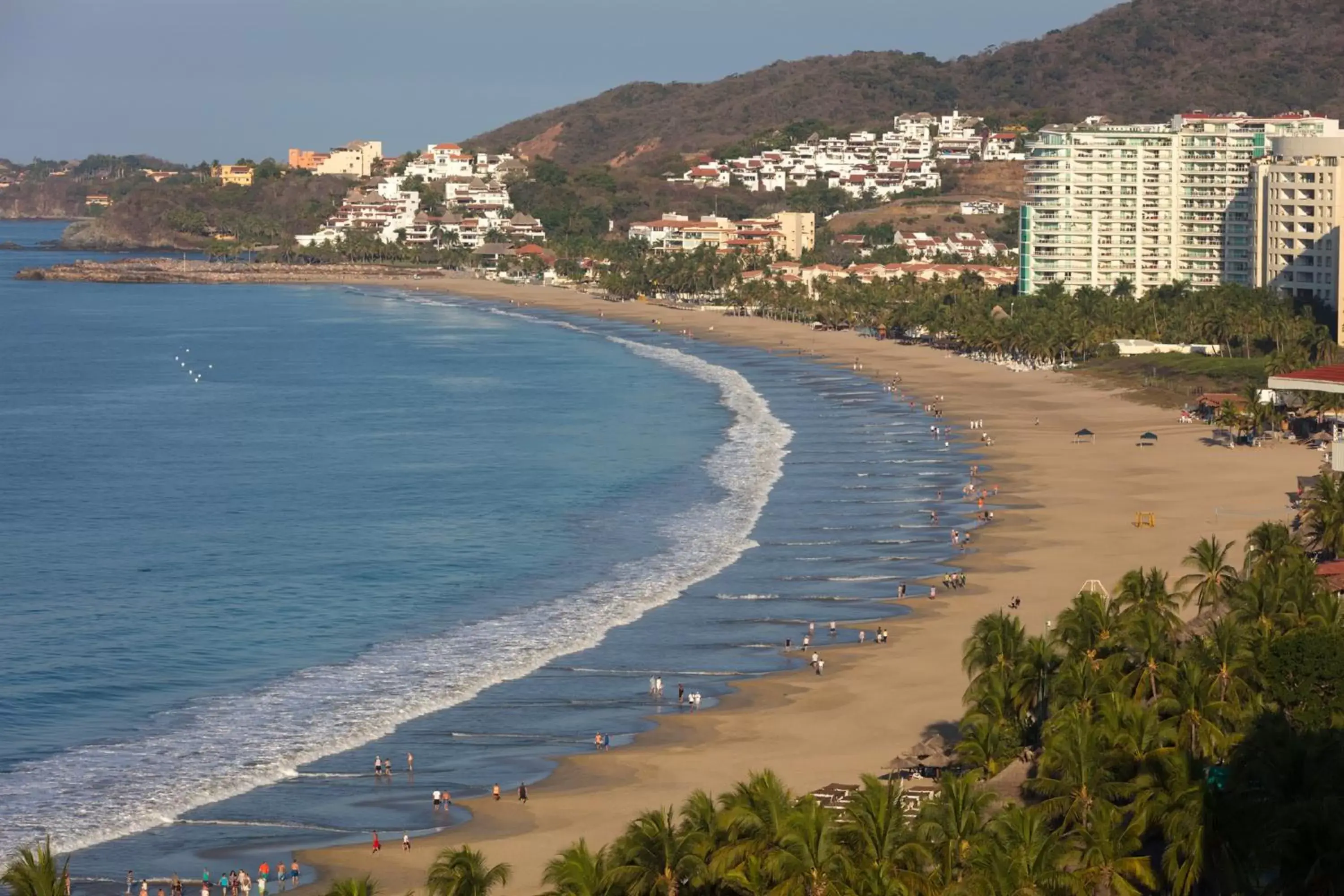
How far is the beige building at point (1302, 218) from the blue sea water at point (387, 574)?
2428 cm

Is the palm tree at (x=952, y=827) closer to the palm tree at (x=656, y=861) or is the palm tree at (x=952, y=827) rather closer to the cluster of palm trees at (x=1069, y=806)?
the cluster of palm trees at (x=1069, y=806)

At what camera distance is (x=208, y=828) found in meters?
32.1

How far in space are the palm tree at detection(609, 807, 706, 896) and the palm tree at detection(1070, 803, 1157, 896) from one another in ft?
16.0

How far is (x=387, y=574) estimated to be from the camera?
52781 mm

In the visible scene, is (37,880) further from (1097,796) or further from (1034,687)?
(1034,687)

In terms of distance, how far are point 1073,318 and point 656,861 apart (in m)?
86.9

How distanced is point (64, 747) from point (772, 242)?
15357 centimetres

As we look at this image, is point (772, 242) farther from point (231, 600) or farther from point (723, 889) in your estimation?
point (723, 889)

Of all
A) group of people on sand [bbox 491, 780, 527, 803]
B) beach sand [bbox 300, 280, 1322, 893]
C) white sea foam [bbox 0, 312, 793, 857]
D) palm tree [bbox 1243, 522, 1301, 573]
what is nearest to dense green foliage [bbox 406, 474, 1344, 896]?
beach sand [bbox 300, 280, 1322, 893]

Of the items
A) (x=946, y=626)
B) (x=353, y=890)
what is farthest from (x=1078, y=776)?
(x=946, y=626)

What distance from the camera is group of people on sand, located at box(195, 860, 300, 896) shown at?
2911 cm

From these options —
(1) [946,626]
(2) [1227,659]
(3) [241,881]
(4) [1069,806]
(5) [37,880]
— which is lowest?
(3) [241,881]

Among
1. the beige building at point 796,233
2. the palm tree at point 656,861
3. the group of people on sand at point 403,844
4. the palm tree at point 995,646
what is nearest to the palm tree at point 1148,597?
the palm tree at point 995,646

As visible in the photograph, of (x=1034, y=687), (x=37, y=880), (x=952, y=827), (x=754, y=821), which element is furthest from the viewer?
(x=1034, y=687)
